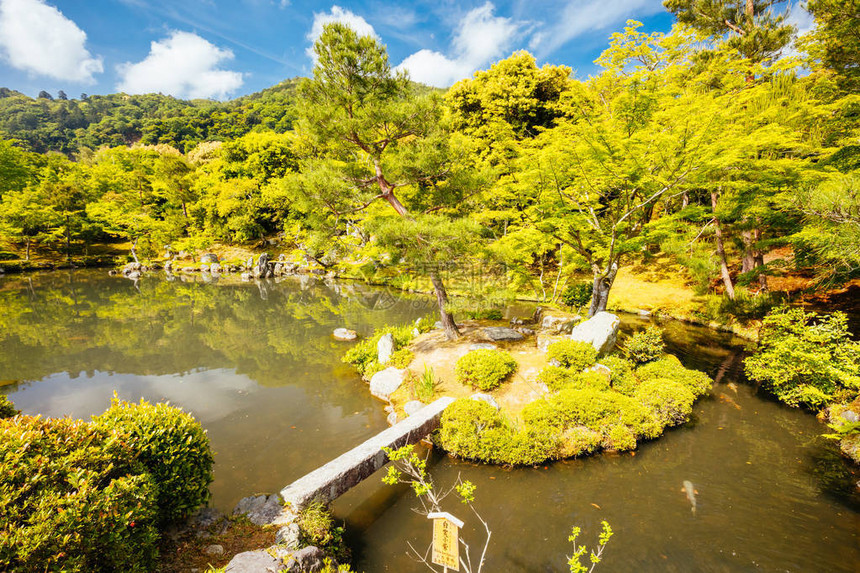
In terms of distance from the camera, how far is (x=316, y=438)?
7012 millimetres

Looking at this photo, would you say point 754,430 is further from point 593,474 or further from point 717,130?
point 717,130

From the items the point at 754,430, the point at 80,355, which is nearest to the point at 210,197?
the point at 80,355

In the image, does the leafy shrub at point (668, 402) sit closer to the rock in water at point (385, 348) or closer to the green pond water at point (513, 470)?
the green pond water at point (513, 470)

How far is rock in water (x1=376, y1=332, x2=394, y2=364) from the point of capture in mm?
9959

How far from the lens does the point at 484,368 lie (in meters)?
8.11

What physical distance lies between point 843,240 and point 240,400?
13.8 m

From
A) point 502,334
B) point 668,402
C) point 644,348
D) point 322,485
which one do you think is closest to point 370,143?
point 502,334

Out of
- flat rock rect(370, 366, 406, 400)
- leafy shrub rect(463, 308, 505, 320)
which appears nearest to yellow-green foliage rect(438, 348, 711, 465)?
flat rock rect(370, 366, 406, 400)

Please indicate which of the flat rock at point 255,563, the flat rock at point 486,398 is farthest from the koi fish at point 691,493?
the flat rock at point 255,563

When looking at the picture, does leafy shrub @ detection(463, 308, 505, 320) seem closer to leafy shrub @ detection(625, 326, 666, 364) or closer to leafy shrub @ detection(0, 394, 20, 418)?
leafy shrub @ detection(625, 326, 666, 364)

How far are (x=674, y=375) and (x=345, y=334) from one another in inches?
437

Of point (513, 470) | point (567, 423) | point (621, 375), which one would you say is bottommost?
point (513, 470)

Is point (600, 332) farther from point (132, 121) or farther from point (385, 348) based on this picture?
point (132, 121)

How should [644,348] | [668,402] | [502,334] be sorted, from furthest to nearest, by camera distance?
[502,334] < [644,348] < [668,402]
